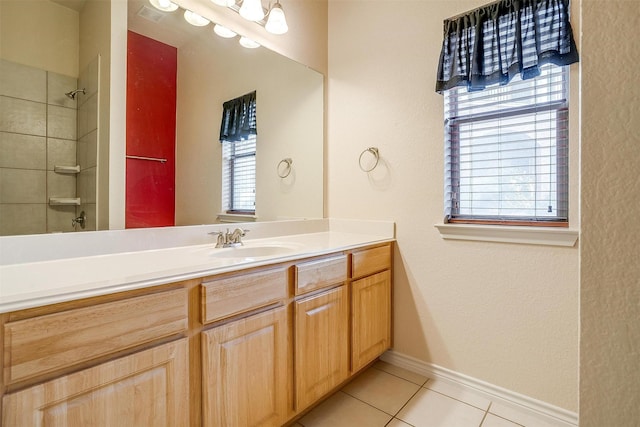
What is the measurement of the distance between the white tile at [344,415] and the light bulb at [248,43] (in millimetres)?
2031

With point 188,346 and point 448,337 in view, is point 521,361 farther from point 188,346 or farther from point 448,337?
point 188,346

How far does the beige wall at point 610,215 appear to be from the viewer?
0.40 metres

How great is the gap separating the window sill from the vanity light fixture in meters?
1.75

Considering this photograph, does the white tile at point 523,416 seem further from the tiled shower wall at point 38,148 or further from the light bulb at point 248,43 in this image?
the light bulb at point 248,43

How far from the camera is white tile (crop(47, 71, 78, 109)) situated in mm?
1188

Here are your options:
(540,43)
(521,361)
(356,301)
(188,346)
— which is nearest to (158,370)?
(188,346)

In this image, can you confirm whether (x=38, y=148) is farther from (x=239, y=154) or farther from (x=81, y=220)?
(x=239, y=154)

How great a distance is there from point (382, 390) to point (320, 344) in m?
0.58

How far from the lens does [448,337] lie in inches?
71.7

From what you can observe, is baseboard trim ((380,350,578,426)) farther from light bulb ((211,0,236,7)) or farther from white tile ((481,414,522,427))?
light bulb ((211,0,236,7))

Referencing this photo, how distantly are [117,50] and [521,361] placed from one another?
2.39 metres

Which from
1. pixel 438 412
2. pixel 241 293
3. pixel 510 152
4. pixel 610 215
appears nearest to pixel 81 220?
pixel 241 293

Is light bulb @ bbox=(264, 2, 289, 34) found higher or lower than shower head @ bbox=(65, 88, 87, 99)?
higher

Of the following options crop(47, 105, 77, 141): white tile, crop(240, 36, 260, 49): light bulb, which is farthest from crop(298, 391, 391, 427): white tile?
crop(240, 36, 260, 49): light bulb
